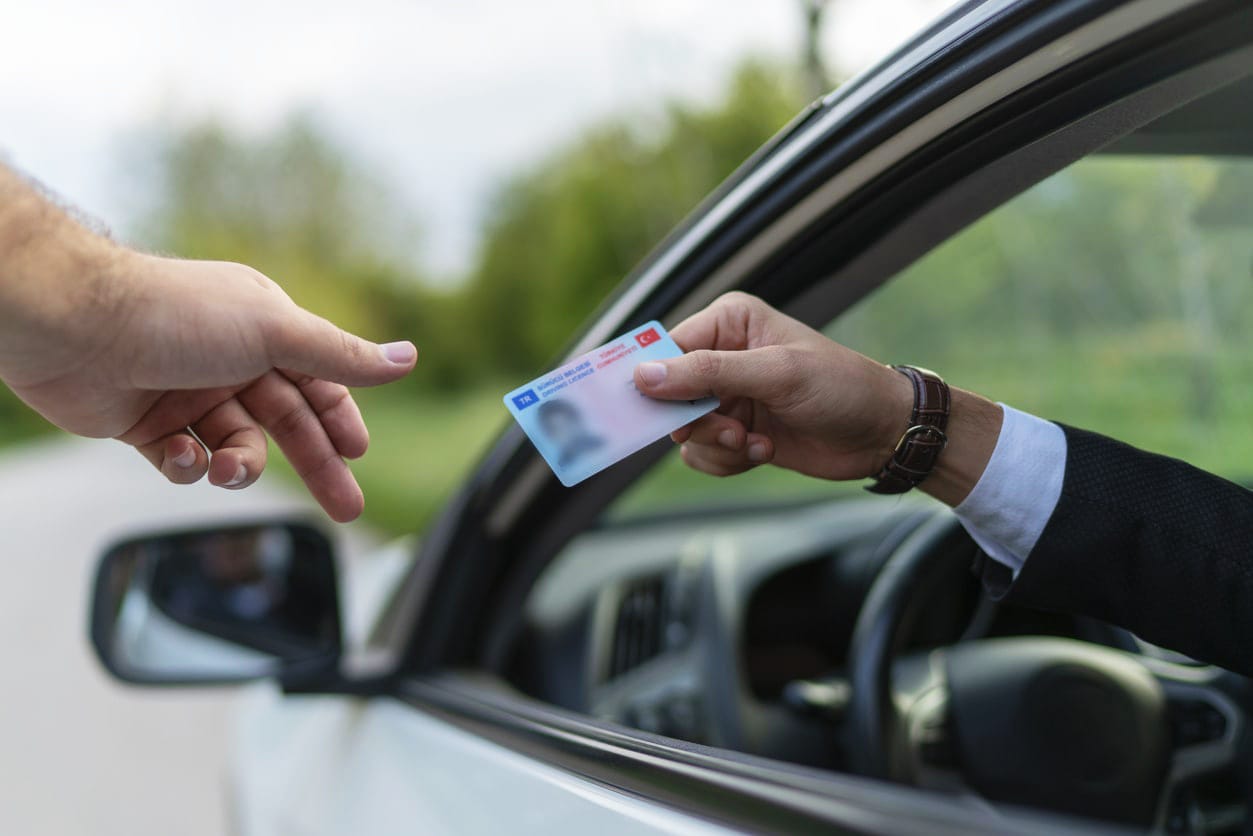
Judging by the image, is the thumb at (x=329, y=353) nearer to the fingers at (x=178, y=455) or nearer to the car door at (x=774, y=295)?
the fingers at (x=178, y=455)

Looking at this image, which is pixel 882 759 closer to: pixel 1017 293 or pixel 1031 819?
pixel 1031 819

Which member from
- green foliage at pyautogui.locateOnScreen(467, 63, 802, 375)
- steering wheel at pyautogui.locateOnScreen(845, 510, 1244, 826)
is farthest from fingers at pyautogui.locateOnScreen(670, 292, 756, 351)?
green foliage at pyautogui.locateOnScreen(467, 63, 802, 375)

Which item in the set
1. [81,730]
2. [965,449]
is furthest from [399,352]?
→ [81,730]

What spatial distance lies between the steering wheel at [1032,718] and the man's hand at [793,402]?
1.92 feet

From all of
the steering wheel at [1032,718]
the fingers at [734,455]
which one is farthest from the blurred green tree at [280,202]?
the fingers at [734,455]

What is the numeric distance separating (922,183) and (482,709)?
0.99m

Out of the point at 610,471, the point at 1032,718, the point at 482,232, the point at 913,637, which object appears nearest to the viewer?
the point at 610,471

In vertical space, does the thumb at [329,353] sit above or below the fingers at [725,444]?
above

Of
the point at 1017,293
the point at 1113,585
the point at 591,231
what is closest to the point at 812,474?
the point at 1113,585

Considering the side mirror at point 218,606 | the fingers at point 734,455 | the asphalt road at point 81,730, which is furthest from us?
the asphalt road at point 81,730

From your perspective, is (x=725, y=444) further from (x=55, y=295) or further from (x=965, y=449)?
(x=55, y=295)

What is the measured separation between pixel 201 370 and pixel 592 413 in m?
0.42

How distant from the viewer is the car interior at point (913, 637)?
5.46 ft

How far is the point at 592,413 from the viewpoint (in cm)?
117
